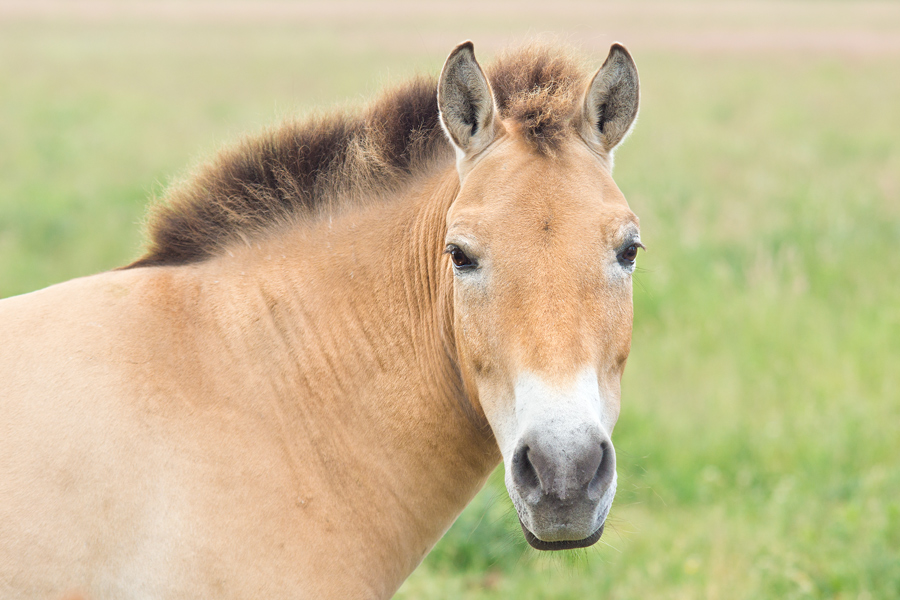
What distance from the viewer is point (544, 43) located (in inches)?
123

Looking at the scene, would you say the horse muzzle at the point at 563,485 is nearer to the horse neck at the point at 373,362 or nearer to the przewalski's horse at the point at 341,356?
the przewalski's horse at the point at 341,356

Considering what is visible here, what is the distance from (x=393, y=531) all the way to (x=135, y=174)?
1130 cm

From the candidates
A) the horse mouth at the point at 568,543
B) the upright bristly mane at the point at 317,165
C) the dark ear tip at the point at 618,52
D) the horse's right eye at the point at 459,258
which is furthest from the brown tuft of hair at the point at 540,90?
the horse mouth at the point at 568,543

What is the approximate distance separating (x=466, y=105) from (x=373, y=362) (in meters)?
1.03

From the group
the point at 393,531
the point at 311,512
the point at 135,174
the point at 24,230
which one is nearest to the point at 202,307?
the point at 311,512

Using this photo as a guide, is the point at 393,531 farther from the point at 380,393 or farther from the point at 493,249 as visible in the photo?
the point at 493,249

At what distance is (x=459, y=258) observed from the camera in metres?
2.55

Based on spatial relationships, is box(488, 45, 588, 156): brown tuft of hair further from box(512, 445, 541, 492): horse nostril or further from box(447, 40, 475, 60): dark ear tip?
box(512, 445, 541, 492): horse nostril

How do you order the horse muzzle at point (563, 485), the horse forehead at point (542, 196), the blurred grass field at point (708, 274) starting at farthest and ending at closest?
the blurred grass field at point (708, 274) < the horse forehead at point (542, 196) < the horse muzzle at point (563, 485)

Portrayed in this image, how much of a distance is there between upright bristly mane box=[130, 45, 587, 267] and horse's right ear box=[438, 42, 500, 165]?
216 mm

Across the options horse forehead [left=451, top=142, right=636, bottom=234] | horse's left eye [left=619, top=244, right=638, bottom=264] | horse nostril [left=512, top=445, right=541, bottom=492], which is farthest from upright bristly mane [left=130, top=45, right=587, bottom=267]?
horse nostril [left=512, top=445, right=541, bottom=492]

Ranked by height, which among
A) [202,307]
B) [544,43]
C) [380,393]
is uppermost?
[544,43]

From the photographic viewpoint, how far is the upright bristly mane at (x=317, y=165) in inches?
119

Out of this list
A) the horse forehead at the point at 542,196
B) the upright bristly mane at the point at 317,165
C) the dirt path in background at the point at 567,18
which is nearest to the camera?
the horse forehead at the point at 542,196
